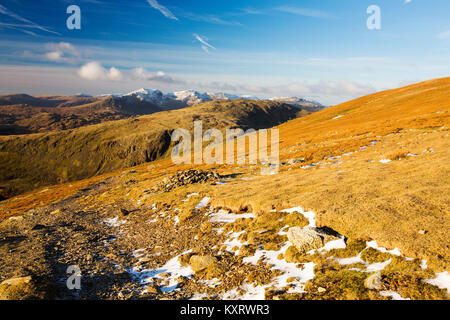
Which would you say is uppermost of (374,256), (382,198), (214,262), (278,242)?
(382,198)

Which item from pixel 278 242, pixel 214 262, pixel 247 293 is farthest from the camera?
pixel 278 242

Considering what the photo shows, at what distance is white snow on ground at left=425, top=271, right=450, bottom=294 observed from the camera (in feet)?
27.8

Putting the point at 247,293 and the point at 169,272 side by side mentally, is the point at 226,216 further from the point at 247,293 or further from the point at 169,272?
the point at 247,293

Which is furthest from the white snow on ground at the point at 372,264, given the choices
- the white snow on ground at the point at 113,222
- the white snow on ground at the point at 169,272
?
the white snow on ground at the point at 113,222

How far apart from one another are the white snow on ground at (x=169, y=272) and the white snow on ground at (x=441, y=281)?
11619mm

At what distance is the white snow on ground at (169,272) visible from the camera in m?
13.3

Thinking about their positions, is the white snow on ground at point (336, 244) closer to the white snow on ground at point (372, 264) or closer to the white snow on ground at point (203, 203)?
the white snow on ground at point (372, 264)

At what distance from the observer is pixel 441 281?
8695mm

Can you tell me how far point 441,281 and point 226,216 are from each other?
1501 centimetres

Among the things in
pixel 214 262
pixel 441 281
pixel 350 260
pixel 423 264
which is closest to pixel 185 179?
pixel 214 262

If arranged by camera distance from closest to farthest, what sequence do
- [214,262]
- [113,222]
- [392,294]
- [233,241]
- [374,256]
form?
[392,294] → [374,256] → [214,262] → [233,241] → [113,222]
